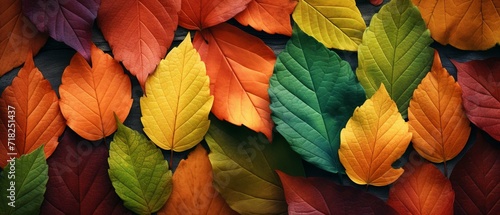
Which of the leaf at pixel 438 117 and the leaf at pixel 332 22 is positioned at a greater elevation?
the leaf at pixel 332 22

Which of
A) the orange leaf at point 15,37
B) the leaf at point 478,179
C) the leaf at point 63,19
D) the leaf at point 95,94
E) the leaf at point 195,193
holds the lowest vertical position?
the leaf at point 195,193

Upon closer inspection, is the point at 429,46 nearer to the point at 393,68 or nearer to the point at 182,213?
the point at 393,68

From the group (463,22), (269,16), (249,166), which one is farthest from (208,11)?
(463,22)

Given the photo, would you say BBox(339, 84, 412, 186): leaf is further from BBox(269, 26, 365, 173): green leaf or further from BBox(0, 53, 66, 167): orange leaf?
BBox(0, 53, 66, 167): orange leaf

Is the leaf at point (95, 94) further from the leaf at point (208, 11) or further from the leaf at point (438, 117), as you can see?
the leaf at point (438, 117)

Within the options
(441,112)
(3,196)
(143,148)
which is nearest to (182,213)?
(143,148)

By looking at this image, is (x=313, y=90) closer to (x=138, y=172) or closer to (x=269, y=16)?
(x=269, y=16)

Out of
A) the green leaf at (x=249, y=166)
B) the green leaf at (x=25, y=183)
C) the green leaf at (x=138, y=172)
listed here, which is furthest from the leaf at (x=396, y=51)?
the green leaf at (x=25, y=183)
